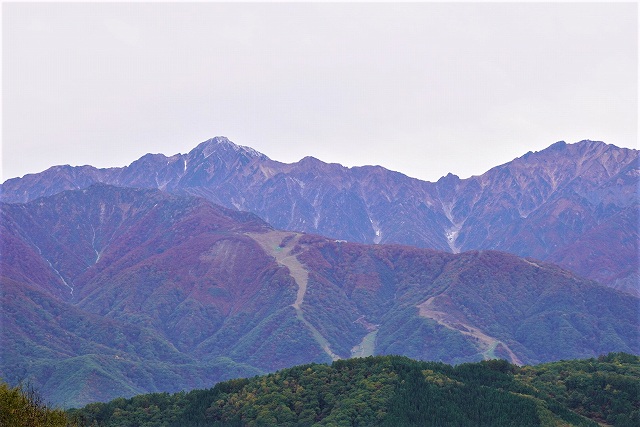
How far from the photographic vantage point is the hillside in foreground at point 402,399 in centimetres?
15138

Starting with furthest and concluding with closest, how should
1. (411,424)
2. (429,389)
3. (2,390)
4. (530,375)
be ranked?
(530,375), (429,389), (411,424), (2,390)

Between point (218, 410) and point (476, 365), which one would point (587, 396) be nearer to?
point (476, 365)

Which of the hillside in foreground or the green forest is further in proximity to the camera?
the hillside in foreground

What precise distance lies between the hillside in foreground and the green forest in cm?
17

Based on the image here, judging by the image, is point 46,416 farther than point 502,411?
No

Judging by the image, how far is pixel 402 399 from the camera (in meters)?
156

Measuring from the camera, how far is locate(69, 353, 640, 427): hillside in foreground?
151 metres

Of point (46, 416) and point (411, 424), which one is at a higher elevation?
point (46, 416)

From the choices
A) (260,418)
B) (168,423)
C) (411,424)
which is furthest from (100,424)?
(411,424)

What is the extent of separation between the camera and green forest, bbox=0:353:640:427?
15126cm

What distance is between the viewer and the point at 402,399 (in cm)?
15650

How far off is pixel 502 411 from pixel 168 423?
5501 cm

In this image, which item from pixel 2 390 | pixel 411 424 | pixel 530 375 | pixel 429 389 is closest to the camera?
pixel 2 390

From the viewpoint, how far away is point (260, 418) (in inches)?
6122
